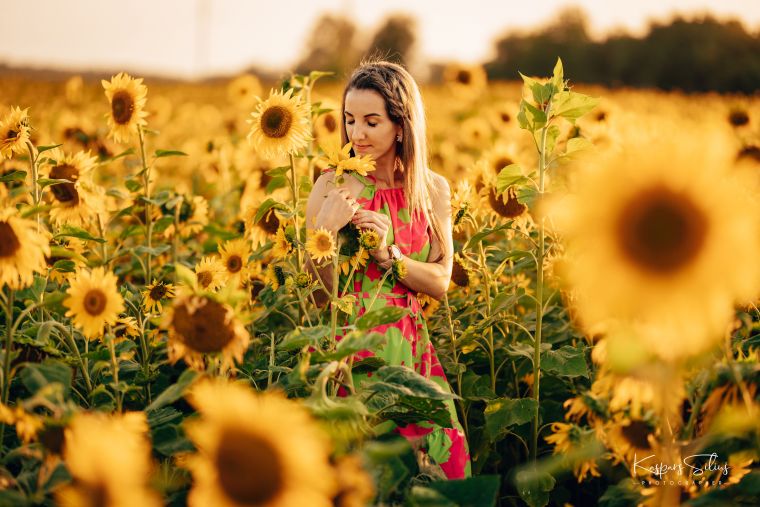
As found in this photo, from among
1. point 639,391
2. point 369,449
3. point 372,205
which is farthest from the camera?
point 372,205

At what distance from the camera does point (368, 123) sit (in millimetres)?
2242

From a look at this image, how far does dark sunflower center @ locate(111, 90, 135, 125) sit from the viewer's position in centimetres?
254

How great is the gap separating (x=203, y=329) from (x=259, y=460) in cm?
36

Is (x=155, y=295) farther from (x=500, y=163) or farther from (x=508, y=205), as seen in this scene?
(x=500, y=163)

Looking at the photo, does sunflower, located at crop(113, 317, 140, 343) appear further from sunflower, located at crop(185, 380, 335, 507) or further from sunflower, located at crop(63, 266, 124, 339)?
sunflower, located at crop(185, 380, 335, 507)

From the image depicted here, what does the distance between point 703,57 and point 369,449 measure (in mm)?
32686

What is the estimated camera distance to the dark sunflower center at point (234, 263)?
2.42 metres

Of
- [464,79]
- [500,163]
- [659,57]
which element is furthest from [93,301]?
[659,57]

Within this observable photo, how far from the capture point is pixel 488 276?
2.32 meters

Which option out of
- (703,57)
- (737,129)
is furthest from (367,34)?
(737,129)

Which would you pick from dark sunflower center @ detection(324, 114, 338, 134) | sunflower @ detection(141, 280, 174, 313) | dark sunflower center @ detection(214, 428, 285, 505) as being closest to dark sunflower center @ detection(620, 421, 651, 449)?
dark sunflower center @ detection(214, 428, 285, 505)

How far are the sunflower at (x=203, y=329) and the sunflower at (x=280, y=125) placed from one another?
37.4 inches

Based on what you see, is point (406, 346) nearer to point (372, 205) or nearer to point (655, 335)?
point (372, 205)

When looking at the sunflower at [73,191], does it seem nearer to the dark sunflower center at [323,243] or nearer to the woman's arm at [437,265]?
the dark sunflower center at [323,243]
